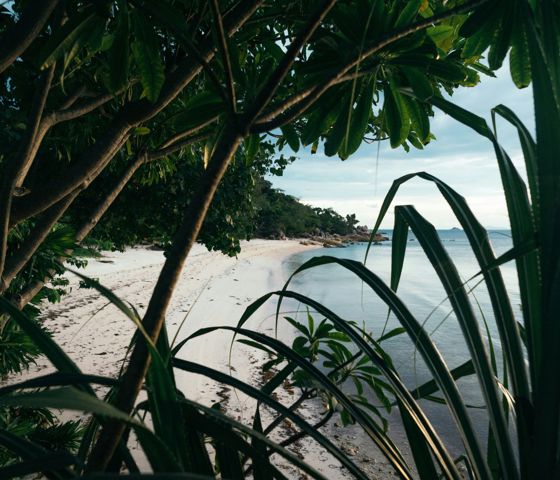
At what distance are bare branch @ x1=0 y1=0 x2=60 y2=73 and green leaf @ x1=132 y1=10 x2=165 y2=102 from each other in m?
0.24

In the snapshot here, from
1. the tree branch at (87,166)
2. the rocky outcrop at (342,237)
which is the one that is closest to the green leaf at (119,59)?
the tree branch at (87,166)

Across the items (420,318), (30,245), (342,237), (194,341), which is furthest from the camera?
(342,237)

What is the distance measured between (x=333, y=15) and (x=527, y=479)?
88cm

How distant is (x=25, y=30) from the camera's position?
2.72ft

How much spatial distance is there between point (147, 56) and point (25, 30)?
1.07 feet

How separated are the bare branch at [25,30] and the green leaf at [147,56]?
0.80 feet

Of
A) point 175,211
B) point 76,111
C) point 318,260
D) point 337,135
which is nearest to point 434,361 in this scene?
point 318,260

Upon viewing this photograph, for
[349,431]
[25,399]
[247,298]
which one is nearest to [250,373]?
[349,431]

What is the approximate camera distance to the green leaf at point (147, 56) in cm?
72

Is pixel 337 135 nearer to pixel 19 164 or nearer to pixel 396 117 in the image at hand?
pixel 396 117

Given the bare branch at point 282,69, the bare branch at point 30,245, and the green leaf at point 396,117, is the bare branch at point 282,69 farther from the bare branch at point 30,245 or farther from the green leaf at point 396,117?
the bare branch at point 30,245

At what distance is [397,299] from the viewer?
2.14ft

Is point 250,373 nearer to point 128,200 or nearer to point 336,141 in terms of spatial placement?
point 128,200

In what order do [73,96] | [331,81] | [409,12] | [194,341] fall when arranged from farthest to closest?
[194,341] → [73,96] → [409,12] → [331,81]
